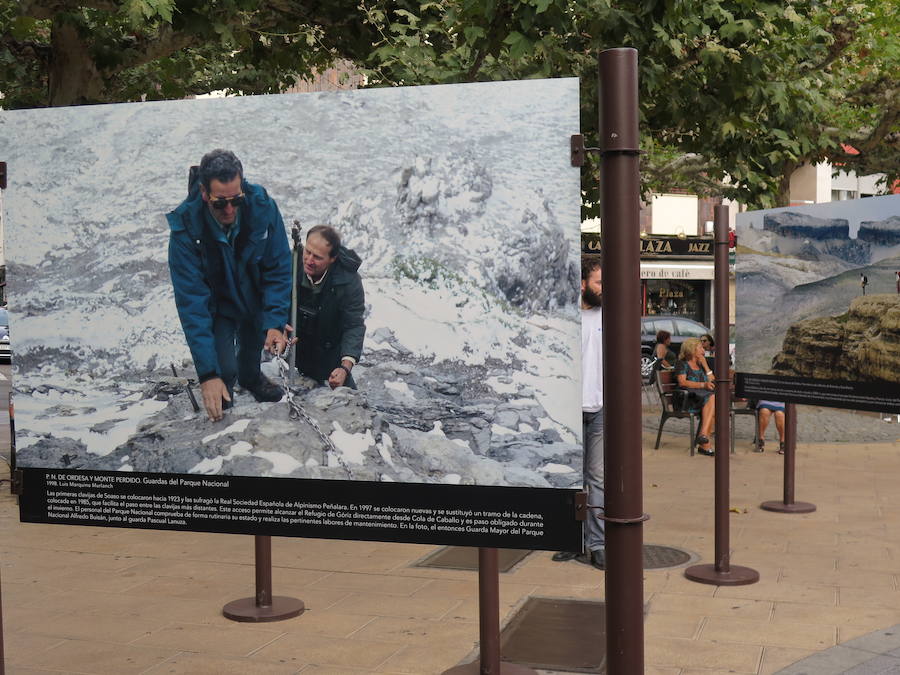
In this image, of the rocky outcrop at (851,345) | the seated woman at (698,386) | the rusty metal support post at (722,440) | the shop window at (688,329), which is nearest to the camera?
the rusty metal support post at (722,440)

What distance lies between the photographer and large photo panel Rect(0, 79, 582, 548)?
3.50m

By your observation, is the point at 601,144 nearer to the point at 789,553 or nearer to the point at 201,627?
the point at 201,627

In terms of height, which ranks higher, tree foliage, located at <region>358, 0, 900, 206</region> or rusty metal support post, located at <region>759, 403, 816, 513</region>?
tree foliage, located at <region>358, 0, 900, 206</region>

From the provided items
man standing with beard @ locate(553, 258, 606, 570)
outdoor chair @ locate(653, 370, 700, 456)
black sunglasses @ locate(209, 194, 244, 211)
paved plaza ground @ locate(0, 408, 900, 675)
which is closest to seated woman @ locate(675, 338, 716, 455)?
outdoor chair @ locate(653, 370, 700, 456)

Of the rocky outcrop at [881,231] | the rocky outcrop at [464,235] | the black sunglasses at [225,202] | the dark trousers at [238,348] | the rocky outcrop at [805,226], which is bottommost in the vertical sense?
the dark trousers at [238,348]

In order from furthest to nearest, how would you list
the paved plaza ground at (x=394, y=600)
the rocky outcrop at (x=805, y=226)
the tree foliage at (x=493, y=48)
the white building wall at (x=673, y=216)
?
1. the white building wall at (x=673, y=216)
2. the tree foliage at (x=493, y=48)
3. the rocky outcrop at (x=805, y=226)
4. the paved plaza ground at (x=394, y=600)

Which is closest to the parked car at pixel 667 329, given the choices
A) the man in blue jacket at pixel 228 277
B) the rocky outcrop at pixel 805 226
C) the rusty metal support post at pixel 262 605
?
the rocky outcrop at pixel 805 226

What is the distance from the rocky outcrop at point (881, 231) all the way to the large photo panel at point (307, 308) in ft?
14.0

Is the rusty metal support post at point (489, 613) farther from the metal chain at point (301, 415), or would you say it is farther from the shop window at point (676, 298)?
the shop window at point (676, 298)

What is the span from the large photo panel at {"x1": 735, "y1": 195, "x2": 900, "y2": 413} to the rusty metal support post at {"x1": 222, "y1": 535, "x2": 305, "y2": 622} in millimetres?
3682

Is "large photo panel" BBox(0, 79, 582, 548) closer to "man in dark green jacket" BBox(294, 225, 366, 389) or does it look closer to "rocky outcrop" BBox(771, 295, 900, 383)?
"man in dark green jacket" BBox(294, 225, 366, 389)

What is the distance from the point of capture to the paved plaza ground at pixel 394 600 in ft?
17.1

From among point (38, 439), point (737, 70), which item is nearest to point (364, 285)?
point (38, 439)

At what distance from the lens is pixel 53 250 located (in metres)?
3.94
